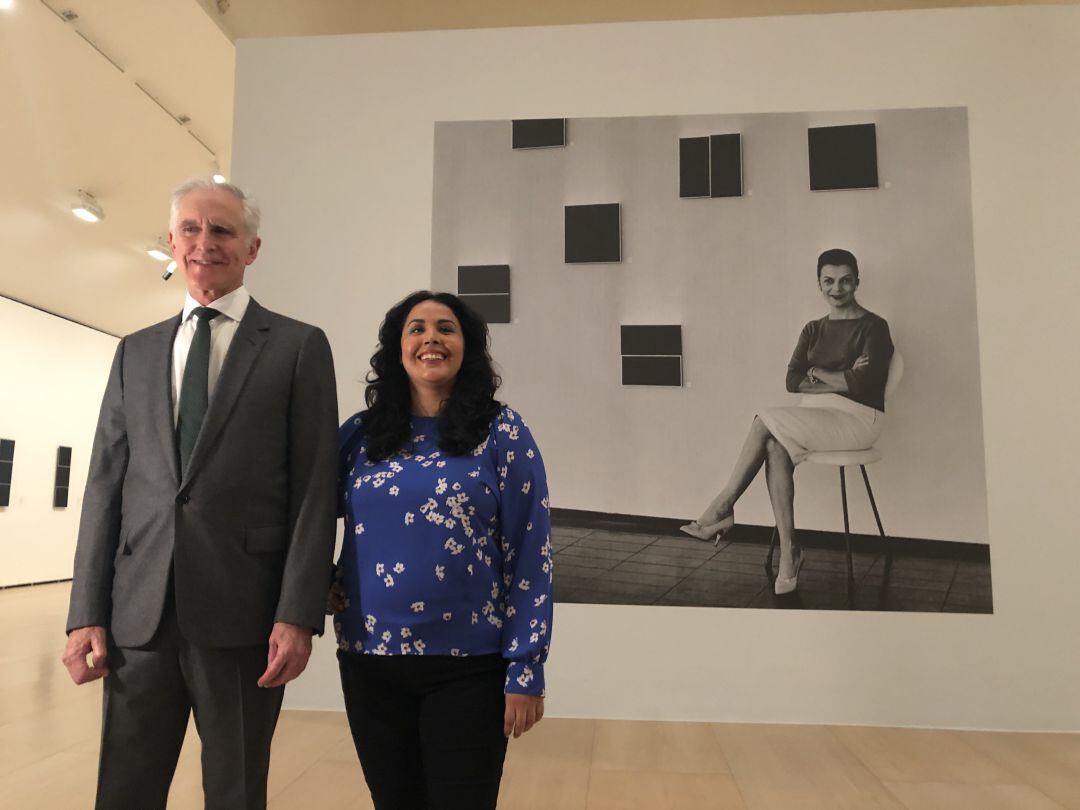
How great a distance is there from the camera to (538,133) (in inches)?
168

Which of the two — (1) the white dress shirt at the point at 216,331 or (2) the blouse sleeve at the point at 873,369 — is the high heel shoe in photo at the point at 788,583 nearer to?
(2) the blouse sleeve at the point at 873,369

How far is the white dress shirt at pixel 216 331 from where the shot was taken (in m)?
1.62

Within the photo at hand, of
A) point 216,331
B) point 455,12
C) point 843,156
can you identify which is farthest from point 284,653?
point 455,12

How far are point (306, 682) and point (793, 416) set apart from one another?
2565 millimetres

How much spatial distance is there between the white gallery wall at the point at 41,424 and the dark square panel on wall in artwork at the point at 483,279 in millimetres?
7241

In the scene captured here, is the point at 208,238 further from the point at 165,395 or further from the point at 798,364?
the point at 798,364

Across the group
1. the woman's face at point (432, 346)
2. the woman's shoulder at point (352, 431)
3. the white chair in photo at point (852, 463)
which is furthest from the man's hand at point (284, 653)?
the white chair in photo at point (852, 463)

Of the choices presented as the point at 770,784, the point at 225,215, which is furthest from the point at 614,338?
the point at 225,215

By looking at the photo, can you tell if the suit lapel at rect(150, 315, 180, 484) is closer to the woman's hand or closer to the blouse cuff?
the woman's hand

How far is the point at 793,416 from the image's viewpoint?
3984 mm

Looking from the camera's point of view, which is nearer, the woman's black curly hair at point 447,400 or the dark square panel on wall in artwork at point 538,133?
the woman's black curly hair at point 447,400

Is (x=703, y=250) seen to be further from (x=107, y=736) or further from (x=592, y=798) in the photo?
(x=107, y=736)

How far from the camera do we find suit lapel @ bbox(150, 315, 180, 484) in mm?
1522

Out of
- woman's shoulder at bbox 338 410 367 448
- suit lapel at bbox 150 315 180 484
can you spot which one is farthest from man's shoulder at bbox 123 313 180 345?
woman's shoulder at bbox 338 410 367 448
